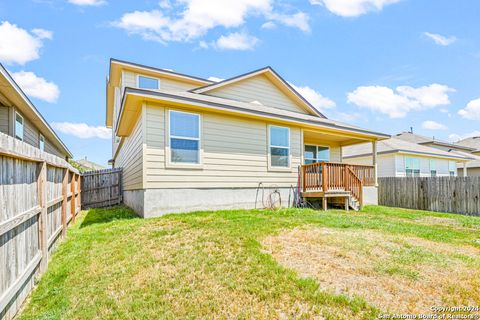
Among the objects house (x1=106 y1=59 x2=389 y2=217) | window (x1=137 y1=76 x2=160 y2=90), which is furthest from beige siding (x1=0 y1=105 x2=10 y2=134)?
window (x1=137 y1=76 x2=160 y2=90)

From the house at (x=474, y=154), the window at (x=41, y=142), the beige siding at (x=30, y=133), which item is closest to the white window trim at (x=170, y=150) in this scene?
the beige siding at (x=30, y=133)

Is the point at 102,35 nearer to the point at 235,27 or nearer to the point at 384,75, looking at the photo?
the point at 235,27

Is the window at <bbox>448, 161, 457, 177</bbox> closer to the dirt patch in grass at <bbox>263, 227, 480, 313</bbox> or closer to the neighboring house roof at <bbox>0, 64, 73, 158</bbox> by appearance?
the dirt patch in grass at <bbox>263, 227, 480, 313</bbox>

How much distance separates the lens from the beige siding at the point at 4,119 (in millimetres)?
7855

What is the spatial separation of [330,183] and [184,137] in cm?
556

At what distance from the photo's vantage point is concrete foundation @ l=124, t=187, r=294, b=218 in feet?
23.5

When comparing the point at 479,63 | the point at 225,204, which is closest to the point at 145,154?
the point at 225,204

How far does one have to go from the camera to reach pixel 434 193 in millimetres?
12148

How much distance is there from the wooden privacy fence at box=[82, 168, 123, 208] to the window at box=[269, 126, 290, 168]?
772 cm

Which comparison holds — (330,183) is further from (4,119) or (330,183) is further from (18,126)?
(18,126)

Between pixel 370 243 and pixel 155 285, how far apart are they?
3.77 metres

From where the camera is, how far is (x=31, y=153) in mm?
3178

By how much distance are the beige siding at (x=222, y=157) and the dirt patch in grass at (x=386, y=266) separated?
11.8 ft

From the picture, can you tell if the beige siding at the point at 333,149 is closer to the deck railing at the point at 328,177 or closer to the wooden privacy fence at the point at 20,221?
the deck railing at the point at 328,177
